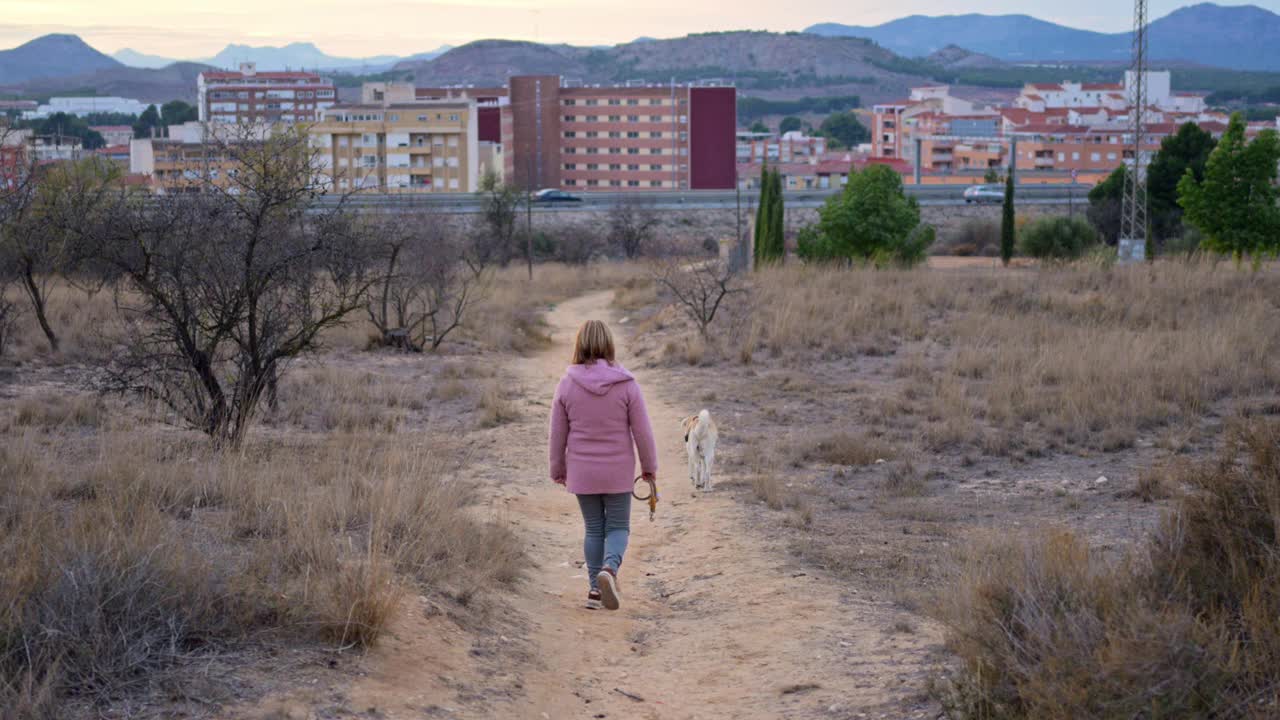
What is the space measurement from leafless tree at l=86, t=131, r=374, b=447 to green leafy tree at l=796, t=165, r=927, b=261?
29252mm

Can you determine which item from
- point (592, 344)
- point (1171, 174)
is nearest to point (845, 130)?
point (1171, 174)

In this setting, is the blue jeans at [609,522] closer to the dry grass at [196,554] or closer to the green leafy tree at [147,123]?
the dry grass at [196,554]

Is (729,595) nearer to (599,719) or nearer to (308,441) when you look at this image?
(599,719)

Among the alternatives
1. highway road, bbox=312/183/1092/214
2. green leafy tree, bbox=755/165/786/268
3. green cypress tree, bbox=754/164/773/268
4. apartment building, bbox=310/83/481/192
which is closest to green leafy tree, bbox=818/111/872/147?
apartment building, bbox=310/83/481/192

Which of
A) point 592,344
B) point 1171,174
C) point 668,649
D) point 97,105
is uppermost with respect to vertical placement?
point 97,105

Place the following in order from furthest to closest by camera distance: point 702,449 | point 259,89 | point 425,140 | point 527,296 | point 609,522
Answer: point 259,89, point 425,140, point 527,296, point 702,449, point 609,522

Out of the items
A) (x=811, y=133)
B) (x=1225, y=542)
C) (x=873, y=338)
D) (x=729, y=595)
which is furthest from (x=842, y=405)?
(x=811, y=133)

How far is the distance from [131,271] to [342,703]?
5872 millimetres

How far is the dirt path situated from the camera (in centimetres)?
495

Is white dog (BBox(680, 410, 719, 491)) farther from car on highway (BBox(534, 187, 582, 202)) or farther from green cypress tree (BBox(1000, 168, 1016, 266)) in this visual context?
car on highway (BBox(534, 187, 582, 202))

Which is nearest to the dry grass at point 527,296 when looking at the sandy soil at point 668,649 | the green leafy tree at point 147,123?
the sandy soil at point 668,649

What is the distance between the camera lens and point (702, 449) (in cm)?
959

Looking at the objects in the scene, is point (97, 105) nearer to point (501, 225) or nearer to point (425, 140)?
point (425, 140)

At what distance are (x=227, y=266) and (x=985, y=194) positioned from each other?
225 feet
